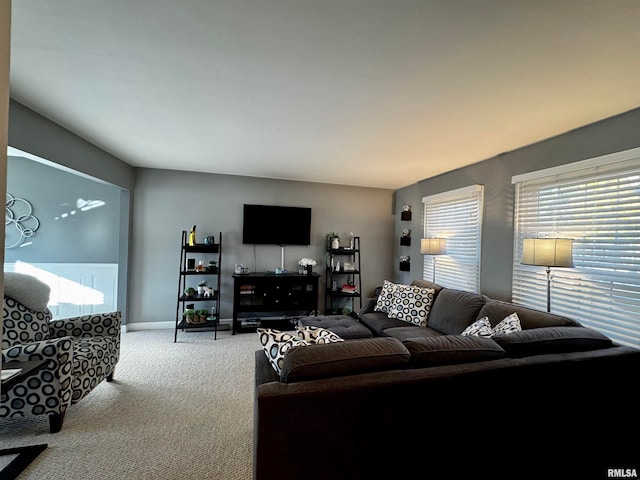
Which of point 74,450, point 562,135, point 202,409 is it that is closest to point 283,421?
point 202,409

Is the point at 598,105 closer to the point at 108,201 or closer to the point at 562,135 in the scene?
the point at 562,135

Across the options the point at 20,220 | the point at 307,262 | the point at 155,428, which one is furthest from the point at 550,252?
the point at 20,220

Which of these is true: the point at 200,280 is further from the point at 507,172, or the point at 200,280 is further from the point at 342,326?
the point at 507,172

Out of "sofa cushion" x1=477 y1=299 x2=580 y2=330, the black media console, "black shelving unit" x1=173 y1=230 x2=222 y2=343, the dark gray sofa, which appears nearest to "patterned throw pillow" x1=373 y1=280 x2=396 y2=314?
"sofa cushion" x1=477 y1=299 x2=580 y2=330

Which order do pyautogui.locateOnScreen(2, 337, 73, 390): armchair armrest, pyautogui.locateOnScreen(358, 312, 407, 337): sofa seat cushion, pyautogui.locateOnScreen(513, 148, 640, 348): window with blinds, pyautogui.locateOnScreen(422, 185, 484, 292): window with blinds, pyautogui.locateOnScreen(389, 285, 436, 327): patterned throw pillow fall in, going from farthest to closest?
pyautogui.locateOnScreen(422, 185, 484, 292): window with blinds, pyautogui.locateOnScreen(389, 285, 436, 327): patterned throw pillow, pyautogui.locateOnScreen(358, 312, 407, 337): sofa seat cushion, pyautogui.locateOnScreen(513, 148, 640, 348): window with blinds, pyautogui.locateOnScreen(2, 337, 73, 390): armchair armrest

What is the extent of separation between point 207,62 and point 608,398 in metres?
3.03

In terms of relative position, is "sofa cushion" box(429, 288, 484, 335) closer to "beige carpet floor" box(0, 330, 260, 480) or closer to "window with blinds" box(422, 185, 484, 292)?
"window with blinds" box(422, 185, 484, 292)

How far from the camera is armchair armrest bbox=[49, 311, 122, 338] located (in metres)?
2.46

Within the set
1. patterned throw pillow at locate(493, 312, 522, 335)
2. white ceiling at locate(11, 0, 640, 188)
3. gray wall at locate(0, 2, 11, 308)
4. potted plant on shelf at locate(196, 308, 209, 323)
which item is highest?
white ceiling at locate(11, 0, 640, 188)

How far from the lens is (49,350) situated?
6.21ft

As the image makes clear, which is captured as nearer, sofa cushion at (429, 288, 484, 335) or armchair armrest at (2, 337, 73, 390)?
armchair armrest at (2, 337, 73, 390)

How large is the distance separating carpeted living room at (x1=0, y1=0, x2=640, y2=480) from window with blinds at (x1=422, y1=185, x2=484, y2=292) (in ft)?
0.11

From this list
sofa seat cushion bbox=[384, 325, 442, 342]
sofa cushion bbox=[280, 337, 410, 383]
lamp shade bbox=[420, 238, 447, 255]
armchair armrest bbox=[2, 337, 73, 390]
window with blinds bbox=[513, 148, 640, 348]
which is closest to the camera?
sofa cushion bbox=[280, 337, 410, 383]

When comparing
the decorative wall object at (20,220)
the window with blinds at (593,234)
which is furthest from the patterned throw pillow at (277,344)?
the decorative wall object at (20,220)
